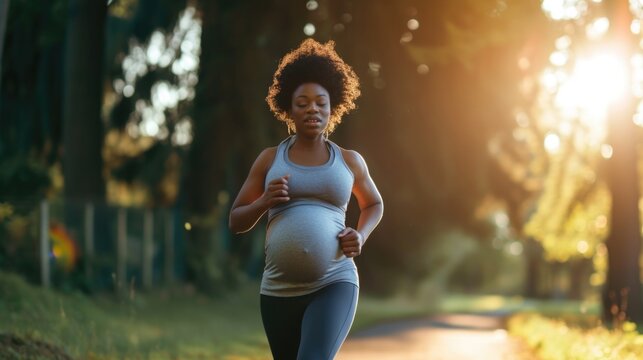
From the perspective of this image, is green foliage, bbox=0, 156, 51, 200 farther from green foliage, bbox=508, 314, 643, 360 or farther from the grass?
green foliage, bbox=508, 314, 643, 360

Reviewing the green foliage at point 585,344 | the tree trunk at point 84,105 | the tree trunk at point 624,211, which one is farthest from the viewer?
the tree trunk at point 84,105

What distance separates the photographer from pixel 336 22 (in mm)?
16672

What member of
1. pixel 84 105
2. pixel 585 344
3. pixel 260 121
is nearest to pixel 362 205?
pixel 585 344

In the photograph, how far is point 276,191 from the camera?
4.94 metres

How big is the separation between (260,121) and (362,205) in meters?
14.6

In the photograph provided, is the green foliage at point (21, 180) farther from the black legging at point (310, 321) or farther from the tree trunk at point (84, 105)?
the black legging at point (310, 321)

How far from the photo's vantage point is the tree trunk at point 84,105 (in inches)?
794

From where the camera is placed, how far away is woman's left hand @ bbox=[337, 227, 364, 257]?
5047mm

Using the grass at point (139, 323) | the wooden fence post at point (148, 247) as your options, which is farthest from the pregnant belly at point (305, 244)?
the wooden fence post at point (148, 247)

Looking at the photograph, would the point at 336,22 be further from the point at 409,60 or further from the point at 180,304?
the point at 180,304

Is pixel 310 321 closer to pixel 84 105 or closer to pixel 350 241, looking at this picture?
pixel 350 241

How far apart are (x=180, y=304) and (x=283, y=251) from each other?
15.4m

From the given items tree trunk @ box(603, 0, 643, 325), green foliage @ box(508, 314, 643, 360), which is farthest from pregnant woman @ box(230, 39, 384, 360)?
tree trunk @ box(603, 0, 643, 325)

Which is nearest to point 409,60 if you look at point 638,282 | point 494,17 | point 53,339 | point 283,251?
point 494,17
